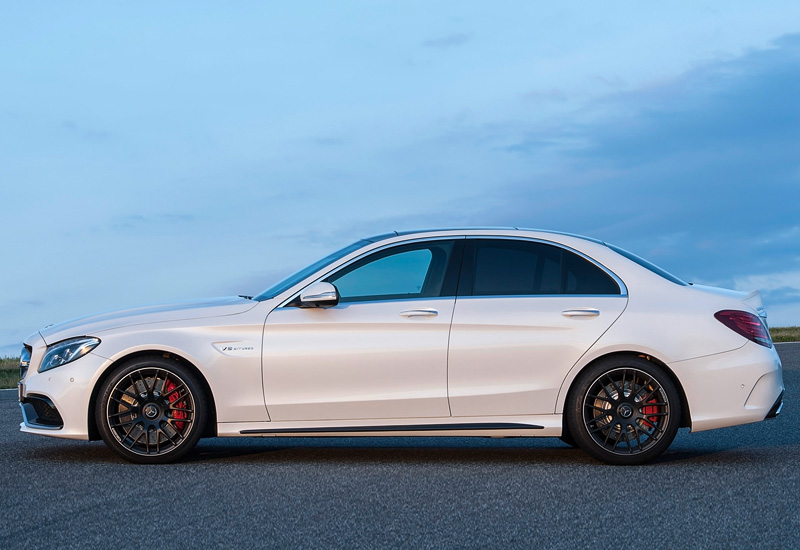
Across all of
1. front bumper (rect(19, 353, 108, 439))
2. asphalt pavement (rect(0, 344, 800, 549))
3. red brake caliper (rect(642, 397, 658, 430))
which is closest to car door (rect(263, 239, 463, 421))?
asphalt pavement (rect(0, 344, 800, 549))

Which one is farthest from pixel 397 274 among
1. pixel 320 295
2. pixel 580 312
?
pixel 580 312

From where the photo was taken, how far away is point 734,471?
799cm

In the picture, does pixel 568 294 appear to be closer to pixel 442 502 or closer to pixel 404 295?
pixel 404 295

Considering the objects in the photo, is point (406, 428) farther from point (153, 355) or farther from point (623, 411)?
point (153, 355)

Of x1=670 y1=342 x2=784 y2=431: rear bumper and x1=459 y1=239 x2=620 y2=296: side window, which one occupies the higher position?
x1=459 y1=239 x2=620 y2=296: side window

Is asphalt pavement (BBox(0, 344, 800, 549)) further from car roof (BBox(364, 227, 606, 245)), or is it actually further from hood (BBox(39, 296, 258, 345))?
car roof (BBox(364, 227, 606, 245))

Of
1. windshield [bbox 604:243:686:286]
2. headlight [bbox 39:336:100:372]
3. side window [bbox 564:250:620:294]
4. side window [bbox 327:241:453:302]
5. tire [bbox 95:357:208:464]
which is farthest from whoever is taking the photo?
windshield [bbox 604:243:686:286]

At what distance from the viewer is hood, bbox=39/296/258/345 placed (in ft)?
27.5

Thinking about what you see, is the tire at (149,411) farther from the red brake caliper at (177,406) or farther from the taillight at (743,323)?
the taillight at (743,323)

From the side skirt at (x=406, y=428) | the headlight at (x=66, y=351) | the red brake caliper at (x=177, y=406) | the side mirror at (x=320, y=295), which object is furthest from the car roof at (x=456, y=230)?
the headlight at (x=66, y=351)

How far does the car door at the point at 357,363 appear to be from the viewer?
8156 mm

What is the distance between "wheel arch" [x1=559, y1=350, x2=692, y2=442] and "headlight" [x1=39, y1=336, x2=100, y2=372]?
377cm

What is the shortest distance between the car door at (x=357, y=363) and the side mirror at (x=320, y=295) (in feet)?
0.41

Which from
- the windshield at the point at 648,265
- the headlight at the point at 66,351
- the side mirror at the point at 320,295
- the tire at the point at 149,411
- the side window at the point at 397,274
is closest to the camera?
the side mirror at the point at 320,295
